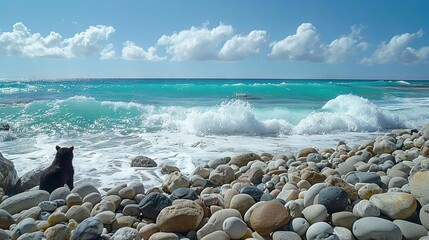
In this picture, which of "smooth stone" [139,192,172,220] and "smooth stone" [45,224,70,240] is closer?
"smooth stone" [45,224,70,240]

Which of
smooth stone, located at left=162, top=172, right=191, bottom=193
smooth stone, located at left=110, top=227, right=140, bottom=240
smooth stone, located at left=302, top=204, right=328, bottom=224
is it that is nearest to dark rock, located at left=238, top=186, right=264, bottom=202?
smooth stone, located at left=302, top=204, right=328, bottom=224

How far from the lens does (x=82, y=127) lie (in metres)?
12.5

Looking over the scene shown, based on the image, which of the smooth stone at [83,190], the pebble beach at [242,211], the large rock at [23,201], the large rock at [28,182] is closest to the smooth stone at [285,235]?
the pebble beach at [242,211]

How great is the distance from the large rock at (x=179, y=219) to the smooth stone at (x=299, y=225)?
2.89 ft

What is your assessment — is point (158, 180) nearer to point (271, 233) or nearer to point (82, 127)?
point (271, 233)

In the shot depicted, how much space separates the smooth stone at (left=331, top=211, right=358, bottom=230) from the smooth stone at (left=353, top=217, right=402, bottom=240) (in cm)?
9

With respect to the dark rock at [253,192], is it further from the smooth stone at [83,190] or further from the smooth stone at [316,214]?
the smooth stone at [83,190]

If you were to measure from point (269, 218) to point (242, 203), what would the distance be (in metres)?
0.50

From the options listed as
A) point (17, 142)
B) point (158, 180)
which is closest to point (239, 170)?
point (158, 180)

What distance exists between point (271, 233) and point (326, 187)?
0.79 metres

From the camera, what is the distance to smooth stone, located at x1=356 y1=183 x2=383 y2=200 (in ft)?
11.1

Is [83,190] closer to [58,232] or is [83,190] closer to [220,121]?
[58,232]

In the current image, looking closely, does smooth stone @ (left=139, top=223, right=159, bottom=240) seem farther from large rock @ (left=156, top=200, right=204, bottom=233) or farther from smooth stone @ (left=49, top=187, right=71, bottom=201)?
smooth stone @ (left=49, top=187, right=71, bottom=201)

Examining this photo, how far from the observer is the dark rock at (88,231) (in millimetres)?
2904
